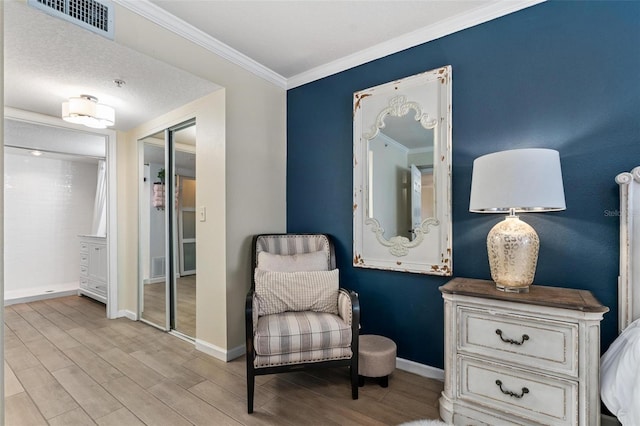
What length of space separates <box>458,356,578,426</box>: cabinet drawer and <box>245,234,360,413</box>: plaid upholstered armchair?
0.66 meters

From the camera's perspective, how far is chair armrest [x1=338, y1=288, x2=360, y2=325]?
1999 mm

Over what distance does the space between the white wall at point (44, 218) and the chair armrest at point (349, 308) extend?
4746 mm

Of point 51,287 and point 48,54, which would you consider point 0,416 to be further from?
point 51,287

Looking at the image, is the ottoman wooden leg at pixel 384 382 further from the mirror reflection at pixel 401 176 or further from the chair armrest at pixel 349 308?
the mirror reflection at pixel 401 176

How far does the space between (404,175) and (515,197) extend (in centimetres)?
93

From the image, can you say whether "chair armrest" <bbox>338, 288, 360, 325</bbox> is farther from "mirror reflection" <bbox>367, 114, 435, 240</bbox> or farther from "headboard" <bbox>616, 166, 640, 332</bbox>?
"headboard" <bbox>616, 166, 640, 332</bbox>

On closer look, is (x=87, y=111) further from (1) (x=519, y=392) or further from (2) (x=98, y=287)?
(1) (x=519, y=392)

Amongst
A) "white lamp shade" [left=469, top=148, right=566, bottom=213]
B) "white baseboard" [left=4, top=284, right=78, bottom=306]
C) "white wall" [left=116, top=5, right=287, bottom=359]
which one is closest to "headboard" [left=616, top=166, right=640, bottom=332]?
"white lamp shade" [left=469, top=148, right=566, bottom=213]

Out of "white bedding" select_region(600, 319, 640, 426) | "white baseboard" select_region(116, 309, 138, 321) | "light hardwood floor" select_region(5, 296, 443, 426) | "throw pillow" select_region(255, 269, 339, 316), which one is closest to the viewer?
"white bedding" select_region(600, 319, 640, 426)

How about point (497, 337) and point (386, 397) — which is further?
point (386, 397)

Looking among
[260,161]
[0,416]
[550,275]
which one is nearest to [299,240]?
[260,161]

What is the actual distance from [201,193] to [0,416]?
208 centimetres

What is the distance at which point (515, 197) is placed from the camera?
156 centimetres

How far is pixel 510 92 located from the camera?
2014 millimetres
